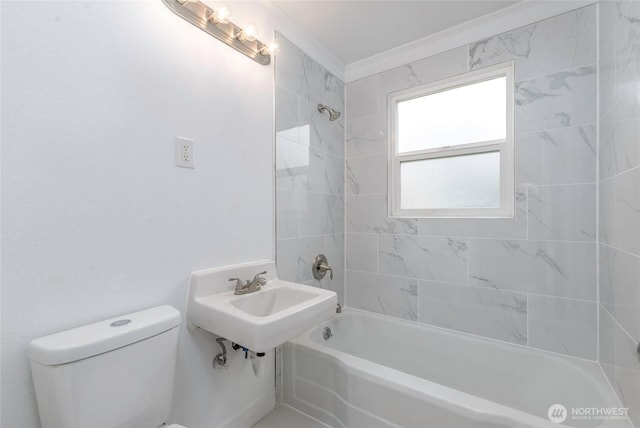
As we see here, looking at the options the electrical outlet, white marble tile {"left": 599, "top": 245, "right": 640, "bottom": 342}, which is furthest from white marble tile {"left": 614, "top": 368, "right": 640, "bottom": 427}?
the electrical outlet

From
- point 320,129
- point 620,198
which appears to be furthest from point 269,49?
point 620,198

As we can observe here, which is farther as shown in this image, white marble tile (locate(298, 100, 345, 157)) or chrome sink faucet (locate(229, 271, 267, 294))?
white marble tile (locate(298, 100, 345, 157))

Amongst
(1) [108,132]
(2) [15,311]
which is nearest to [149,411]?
(2) [15,311]

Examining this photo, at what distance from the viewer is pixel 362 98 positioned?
225cm

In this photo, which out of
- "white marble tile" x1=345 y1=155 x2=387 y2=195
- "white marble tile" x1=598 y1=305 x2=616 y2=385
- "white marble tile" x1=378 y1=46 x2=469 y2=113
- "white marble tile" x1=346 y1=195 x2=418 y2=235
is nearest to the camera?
"white marble tile" x1=598 y1=305 x2=616 y2=385

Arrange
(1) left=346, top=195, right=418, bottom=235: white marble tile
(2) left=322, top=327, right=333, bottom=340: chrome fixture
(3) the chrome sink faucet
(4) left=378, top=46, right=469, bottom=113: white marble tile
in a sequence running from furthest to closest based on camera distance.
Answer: (1) left=346, top=195, right=418, bottom=235: white marble tile < (2) left=322, top=327, right=333, bottom=340: chrome fixture < (4) left=378, top=46, right=469, bottom=113: white marble tile < (3) the chrome sink faucet

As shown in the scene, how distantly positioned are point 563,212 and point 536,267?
34 centimetres

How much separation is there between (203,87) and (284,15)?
0.83m

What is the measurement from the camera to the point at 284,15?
1707 millimetres

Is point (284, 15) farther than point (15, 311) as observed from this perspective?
Yes

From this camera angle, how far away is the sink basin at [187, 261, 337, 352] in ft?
3.38

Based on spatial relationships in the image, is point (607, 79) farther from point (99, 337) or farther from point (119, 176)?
point (99, 337)

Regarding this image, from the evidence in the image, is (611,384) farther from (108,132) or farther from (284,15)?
(284,15)

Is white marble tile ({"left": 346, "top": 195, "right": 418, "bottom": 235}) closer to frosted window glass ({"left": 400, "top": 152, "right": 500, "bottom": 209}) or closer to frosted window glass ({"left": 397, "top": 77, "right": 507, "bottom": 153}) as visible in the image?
frosted window glass ({"left": 400, "top": 152, "right": 500, "bottom": 209})
